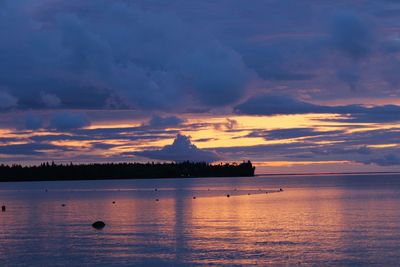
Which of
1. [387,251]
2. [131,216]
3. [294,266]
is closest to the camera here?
[294,266]

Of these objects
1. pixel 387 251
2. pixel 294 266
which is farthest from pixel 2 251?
pixel 387 251

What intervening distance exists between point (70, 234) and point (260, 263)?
95.3 feet

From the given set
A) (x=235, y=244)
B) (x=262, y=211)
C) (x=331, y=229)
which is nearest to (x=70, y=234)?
(x=235, y=244)

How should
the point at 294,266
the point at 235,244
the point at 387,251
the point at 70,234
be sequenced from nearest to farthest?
the point at 294,266 → the point at 387,251 → the point at 235,244 → the point at 70,234

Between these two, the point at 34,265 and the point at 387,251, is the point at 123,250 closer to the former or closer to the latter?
the point at 34,265

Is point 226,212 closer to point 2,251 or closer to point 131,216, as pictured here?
point 131,216

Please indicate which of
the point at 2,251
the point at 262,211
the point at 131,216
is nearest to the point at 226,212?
the point at 262,211

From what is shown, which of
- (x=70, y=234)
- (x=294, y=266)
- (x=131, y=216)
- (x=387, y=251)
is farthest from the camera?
(x=131, y=216)

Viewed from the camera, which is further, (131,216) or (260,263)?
(131,216)

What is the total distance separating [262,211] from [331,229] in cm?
3085

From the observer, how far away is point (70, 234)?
7306 centimetres

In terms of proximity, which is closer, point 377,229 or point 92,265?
point 92,265

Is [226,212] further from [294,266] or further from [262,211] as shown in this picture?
[294,266]

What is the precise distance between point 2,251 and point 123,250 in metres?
10.6
